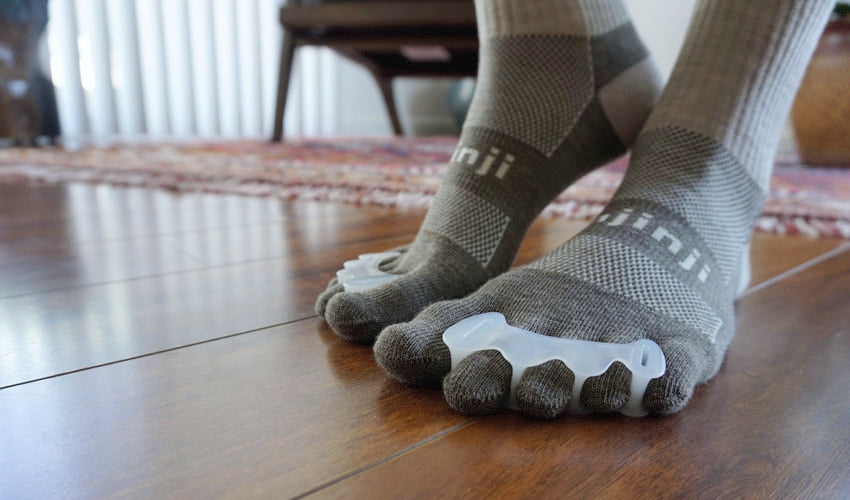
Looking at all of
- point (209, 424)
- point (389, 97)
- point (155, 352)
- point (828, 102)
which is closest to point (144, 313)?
point (155, 352)

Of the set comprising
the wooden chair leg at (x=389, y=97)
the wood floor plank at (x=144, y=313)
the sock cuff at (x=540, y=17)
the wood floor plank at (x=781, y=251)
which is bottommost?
the wooden chair leg at (x=389, y=97)

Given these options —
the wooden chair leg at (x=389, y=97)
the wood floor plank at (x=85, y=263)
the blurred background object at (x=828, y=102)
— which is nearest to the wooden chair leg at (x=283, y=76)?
the wooden chair leg at (x=389, y=97)

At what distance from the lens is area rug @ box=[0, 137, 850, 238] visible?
977 mm

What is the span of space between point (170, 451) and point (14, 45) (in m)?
2.06

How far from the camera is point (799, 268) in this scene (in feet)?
2.08

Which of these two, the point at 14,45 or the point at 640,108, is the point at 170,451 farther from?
the point at 14,45

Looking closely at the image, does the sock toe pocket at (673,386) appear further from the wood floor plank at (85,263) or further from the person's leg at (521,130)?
the wood floor plank at (85,263)

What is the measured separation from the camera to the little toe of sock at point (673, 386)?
31cm

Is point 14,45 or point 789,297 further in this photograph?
point 14,45

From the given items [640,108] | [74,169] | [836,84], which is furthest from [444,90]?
[640,108]

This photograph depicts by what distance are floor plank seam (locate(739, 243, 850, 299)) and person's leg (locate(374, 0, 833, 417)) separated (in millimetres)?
43

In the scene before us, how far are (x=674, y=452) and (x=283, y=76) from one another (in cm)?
191

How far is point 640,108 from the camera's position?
0.61 meters

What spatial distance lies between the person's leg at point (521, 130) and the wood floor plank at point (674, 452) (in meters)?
0.14
